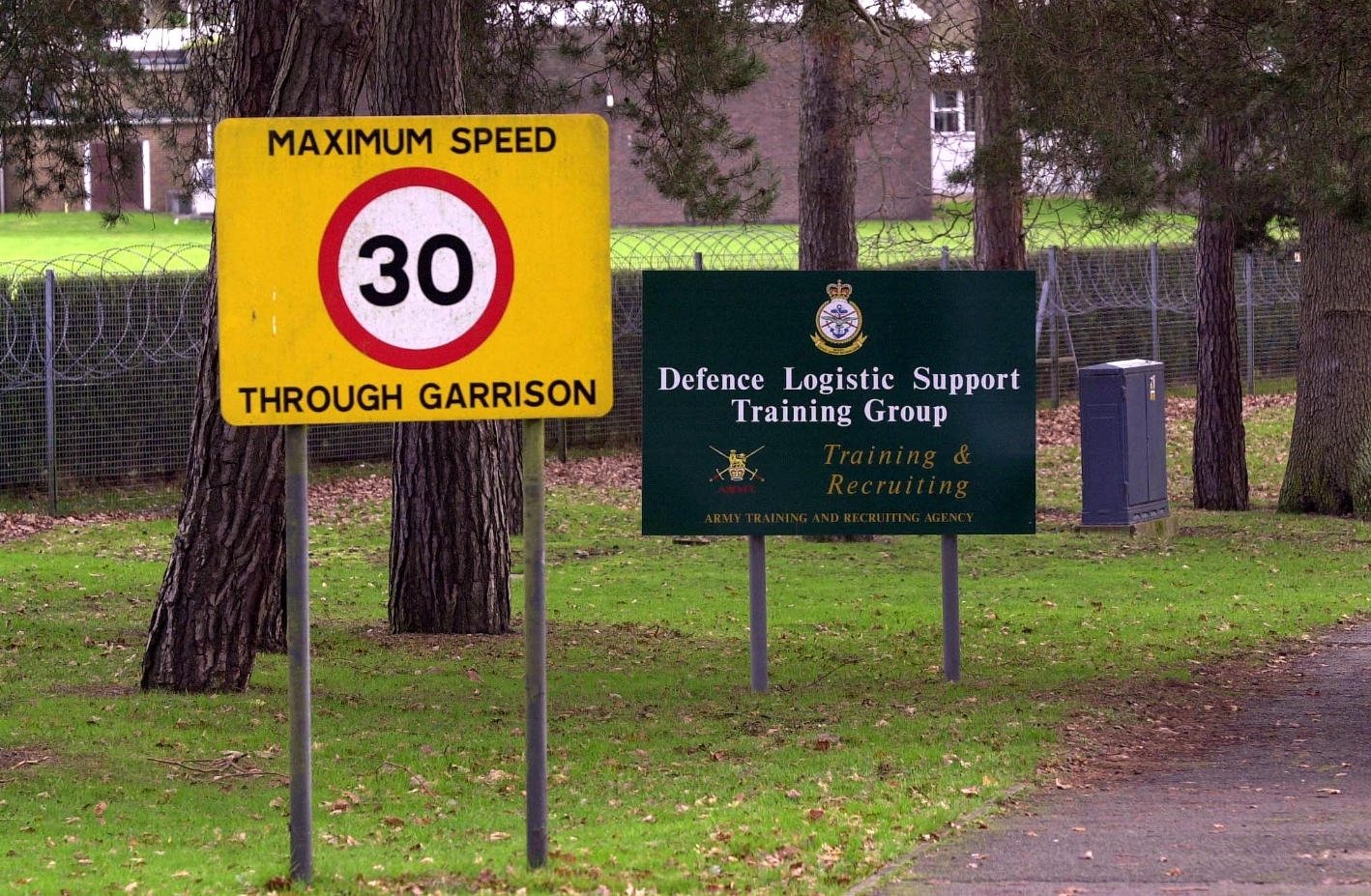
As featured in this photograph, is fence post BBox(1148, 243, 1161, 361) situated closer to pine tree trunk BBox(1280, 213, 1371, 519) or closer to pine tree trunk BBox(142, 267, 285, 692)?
pine tree trunk BBox(1280, 213, 1371, 519)

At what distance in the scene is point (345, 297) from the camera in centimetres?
534

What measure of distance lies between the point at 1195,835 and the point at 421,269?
3360mm

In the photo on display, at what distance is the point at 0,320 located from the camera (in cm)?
1811

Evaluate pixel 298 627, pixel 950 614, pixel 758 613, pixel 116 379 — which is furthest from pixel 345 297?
pixel 116 379

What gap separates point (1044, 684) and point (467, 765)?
3558mm

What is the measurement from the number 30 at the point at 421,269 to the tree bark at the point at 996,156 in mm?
7854

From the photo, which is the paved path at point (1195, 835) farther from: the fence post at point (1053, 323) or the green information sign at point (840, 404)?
the fence post at point (1053, 323)

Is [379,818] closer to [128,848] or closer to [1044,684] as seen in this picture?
[128,848]

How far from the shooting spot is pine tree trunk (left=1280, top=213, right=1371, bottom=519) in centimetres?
1773

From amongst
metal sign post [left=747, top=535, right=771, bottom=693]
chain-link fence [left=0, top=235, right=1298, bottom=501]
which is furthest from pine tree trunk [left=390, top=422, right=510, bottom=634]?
chain-link fence [left=0, top=235, right=1298, bottom=501]

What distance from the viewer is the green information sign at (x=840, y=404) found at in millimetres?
9492

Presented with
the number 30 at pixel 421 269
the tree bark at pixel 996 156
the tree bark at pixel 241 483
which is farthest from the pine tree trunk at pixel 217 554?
the tree bark at pixel 996 156

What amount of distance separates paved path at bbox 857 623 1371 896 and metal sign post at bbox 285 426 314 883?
1763 millimetres

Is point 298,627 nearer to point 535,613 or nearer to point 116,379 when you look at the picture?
point 535,613
